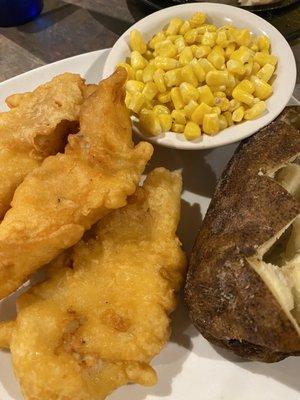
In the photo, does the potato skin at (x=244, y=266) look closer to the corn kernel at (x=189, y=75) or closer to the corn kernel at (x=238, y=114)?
the corn kernel at (x=238, y=114)

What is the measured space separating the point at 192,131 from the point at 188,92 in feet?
0.52

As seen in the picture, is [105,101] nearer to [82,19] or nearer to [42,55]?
[42,55]

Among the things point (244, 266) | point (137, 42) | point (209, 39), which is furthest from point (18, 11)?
point (244, 266)

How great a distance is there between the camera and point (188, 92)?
6.53ft

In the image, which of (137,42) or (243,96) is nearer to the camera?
(243,96)

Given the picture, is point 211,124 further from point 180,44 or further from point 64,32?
→ point 64,32

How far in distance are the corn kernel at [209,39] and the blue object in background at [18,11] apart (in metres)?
1.66

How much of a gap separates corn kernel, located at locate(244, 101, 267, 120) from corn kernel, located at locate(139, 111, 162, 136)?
13.8 inches

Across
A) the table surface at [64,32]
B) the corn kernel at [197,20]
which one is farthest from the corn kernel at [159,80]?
the table surface at [64,32]

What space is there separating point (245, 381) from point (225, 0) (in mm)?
2050

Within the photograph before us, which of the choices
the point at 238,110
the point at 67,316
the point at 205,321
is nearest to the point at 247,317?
the point at 205,321

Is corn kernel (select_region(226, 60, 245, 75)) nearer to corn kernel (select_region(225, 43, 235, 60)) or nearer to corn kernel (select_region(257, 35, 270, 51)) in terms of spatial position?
corn kernel (select_region(225, 43, 235, 60))

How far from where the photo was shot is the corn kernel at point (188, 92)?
199 cm

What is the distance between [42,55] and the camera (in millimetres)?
3211
